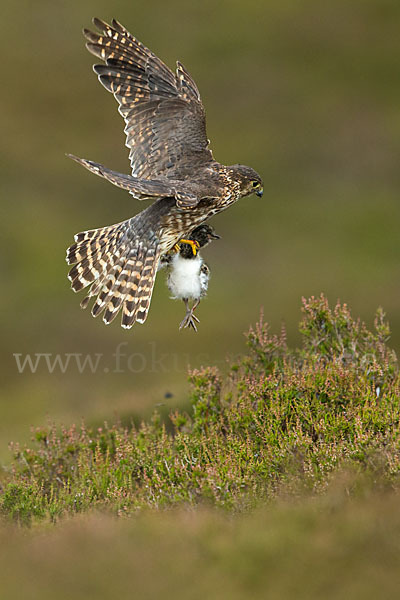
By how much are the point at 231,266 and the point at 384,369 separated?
19.8 meters

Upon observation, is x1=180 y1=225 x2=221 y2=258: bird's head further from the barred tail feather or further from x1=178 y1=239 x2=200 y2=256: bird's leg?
the barred tail feather

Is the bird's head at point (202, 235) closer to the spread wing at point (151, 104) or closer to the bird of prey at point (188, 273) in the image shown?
the bird of prey at point (188, 273)

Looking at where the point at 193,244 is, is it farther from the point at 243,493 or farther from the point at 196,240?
the point at 243,493

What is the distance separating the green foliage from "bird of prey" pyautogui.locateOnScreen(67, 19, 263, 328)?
138 cm

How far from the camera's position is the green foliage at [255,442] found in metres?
7.01

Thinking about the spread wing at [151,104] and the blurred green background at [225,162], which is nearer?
the spread wing at [151,104]

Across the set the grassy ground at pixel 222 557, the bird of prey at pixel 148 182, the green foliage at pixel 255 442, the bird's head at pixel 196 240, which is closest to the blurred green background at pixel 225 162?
the green foliage at pixel 255 442

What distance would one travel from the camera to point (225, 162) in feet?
95.0

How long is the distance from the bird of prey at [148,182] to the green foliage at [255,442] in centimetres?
138

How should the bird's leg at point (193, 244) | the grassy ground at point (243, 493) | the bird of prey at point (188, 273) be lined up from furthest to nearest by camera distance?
1. the bird's leg at point (193, 244)
2. the bird of prey at point (188, 273)
3. the grassy ground at point (243, 493)

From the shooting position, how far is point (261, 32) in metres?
36.9

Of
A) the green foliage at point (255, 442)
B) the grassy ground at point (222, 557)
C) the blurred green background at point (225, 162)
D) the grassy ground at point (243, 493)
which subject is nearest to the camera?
the grassy ground at point (222, 557)

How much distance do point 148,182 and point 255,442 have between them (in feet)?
8.51

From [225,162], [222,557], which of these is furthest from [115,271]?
[225,162]
